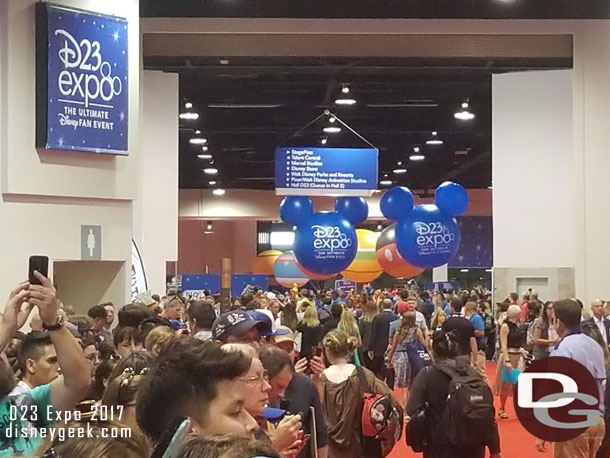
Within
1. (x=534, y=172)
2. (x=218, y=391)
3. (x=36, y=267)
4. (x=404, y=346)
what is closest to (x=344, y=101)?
(x=534, y=172)

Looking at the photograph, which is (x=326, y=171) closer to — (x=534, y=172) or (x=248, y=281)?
(x=534, y=172)

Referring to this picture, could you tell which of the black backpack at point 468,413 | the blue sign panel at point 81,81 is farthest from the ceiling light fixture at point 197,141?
the black backpack at point 468,413

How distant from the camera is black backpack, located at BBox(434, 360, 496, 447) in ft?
16.8

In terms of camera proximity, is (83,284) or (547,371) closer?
(547,371)

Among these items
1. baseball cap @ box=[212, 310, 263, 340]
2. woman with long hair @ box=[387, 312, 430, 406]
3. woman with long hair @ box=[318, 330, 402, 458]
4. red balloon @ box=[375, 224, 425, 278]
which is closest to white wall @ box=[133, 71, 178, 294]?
woman with long hair @ box=[387, 312, 430, 406]

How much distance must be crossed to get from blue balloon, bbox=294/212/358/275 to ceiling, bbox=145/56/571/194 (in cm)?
245

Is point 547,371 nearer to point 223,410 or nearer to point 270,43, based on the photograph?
point 223,410

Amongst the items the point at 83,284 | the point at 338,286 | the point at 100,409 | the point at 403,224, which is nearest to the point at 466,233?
the point at 338,286

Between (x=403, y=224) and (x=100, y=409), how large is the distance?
1193 cm

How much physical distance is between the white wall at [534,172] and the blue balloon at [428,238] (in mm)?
699

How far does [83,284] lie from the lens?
8703 millimetres

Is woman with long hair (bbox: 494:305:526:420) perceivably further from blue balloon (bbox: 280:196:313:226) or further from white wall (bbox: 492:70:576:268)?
blue balloon (bbox: 280:196:313:226)

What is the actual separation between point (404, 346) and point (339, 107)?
1071cm

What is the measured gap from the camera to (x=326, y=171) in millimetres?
15141
